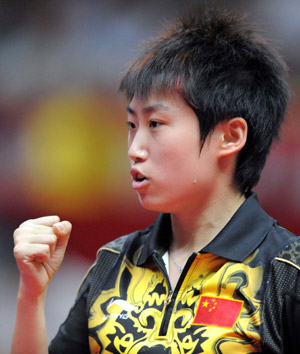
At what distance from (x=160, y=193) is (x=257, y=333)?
1.00 feet

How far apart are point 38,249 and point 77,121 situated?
4.28 feet

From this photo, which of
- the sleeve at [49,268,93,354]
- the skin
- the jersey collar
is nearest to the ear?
the skin

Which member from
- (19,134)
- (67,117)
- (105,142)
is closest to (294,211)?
(105,142)

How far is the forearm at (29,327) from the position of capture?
1.15 metres

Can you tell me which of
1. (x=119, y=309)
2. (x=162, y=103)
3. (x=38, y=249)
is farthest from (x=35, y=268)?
(x=162, y=103)

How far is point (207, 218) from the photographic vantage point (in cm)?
116

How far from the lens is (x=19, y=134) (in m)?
2.31

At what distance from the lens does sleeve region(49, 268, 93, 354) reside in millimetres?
1226

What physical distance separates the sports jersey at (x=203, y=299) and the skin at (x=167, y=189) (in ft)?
0.17

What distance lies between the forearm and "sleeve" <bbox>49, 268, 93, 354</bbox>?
2.8 inches

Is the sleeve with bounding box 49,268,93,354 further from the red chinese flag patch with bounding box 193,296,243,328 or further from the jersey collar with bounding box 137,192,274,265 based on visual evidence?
the red chinese flag patch with bounding box 193,296,243,328

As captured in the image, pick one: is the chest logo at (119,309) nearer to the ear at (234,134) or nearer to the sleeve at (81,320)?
the sleeve at (81,320)

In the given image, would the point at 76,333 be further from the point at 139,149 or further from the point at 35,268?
the point at 139,149

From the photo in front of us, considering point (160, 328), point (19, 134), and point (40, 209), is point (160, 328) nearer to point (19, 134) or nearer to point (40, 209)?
point (40, 209)
